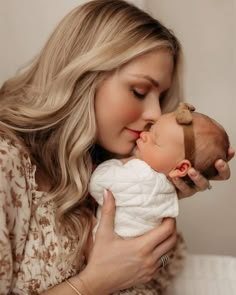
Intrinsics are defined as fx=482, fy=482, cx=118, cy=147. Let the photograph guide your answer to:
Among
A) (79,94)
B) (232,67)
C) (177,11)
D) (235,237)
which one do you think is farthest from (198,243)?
(79,94)

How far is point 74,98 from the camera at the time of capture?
1317mm

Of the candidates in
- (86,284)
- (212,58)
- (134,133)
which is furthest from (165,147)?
(212,58)

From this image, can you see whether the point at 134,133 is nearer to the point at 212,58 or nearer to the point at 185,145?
the point at 185,145

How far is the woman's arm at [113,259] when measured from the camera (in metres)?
1.23

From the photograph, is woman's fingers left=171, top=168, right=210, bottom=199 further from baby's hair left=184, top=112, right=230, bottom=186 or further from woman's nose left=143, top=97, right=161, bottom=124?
woman's nose left=143, top=97, right=161, bottom=124

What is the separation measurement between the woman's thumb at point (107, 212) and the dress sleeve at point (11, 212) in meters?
0.19

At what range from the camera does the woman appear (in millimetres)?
1218

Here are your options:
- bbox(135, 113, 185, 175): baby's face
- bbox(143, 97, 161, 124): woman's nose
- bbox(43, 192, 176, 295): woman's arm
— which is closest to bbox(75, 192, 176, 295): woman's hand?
bbox(43, 192, 176, 295): woman's arm

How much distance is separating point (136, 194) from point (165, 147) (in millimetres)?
140

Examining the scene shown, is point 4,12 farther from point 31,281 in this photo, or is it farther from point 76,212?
point 31,281

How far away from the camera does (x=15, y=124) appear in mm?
1309

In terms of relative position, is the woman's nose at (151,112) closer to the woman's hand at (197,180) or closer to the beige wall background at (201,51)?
the woman's hand at (197,180)

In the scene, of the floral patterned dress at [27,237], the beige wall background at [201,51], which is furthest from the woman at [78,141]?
the beige wall background at [201,51]

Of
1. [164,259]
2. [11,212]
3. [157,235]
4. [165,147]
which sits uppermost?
[165,147]
